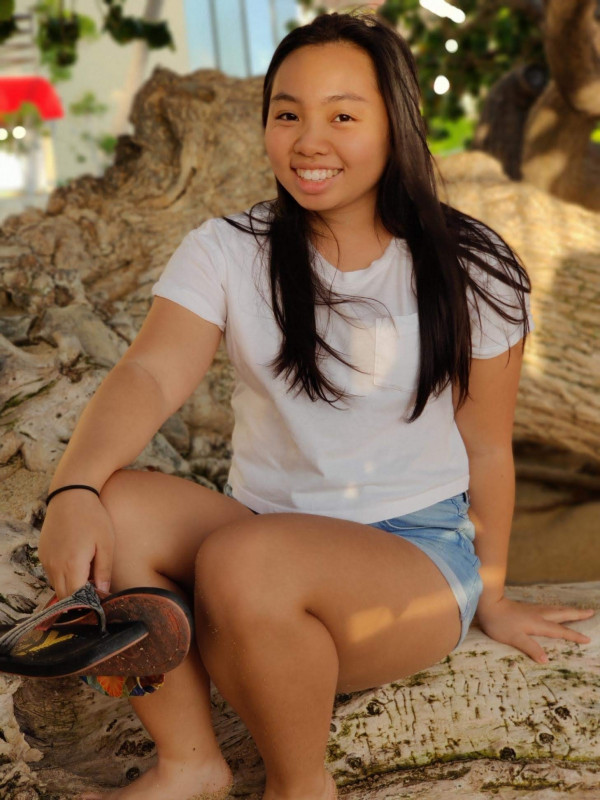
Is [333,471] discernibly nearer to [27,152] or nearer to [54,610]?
[54,610]

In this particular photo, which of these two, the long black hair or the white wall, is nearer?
the long black hair

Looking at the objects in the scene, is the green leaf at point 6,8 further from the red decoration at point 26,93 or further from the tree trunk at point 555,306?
the red decoration at point 26,93

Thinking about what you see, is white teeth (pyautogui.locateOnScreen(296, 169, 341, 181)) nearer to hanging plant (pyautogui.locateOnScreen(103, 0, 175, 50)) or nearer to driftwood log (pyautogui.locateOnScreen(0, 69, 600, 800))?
driftwood log (pyautogui.locateOnScreen(0, 69, 600, 800))

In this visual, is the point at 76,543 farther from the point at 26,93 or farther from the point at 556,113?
the point at 26,93

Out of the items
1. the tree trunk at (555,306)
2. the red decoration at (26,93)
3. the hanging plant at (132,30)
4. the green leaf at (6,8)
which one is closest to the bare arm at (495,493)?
the tree trunk at (555,306)

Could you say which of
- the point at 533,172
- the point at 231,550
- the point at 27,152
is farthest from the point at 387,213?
the point at 27,152

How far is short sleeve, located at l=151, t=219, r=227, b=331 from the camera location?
1540 mm

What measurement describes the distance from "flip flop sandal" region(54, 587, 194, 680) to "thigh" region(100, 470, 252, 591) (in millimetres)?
143

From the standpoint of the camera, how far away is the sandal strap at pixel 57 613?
3.92 feet

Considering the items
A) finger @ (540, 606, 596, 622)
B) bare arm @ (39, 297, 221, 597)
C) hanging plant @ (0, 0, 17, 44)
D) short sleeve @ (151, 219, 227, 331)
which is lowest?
finger @ (540, 606, 596, 622)

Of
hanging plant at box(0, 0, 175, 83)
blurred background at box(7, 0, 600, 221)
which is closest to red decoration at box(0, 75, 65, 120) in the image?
blurred background at box(7, 0, 600, 221)

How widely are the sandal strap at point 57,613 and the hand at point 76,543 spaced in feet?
0.15

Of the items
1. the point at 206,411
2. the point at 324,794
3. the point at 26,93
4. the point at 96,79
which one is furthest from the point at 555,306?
the point at 96,79

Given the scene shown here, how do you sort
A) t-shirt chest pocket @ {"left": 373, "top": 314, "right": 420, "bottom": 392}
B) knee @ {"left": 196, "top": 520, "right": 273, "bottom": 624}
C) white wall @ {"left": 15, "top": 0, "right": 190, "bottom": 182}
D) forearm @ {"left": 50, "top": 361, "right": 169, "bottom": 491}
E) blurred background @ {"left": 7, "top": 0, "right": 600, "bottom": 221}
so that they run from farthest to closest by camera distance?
white wall @ {"left": 15, "top": 0, "right": 190, "bottom": 182}
blurred background @ {"left": 7, "top": 0, "right": 600, "bottom": 221}
t-shirt chest pocket @ {"left": 373, "top": 314, "right": 420, "bottom": 392}
forearm @ {"left": 50, "top": 361, "right": 169, "bottom": 491}
knee @ {"left": 196, "top": 520, "right": 273, "bottom": 624}
